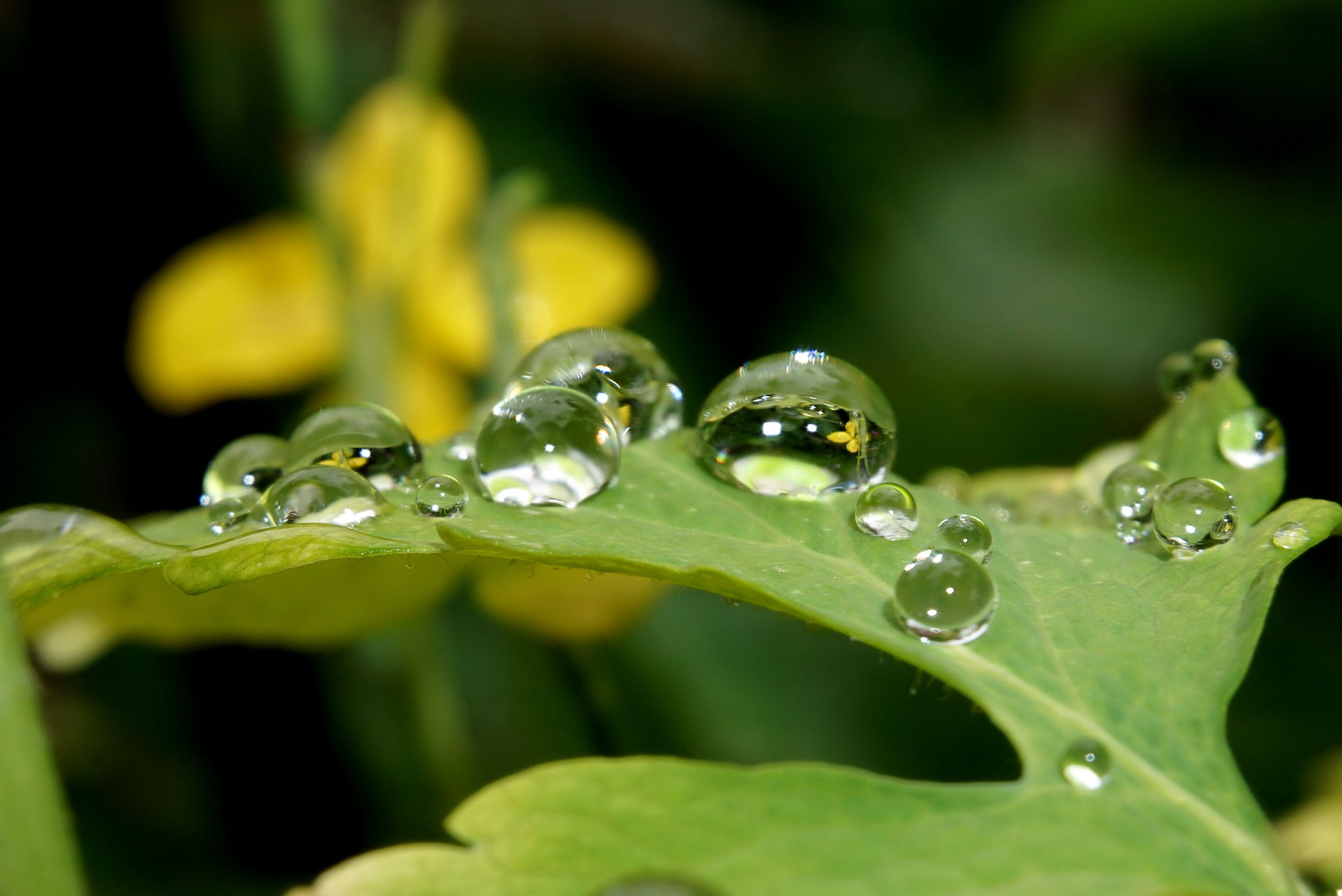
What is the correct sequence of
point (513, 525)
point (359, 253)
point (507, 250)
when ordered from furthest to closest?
point (359, 253)
point (507, 250)
point (513, 525)

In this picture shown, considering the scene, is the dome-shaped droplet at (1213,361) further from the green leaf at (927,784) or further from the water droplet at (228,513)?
the water droplet at (228,513)

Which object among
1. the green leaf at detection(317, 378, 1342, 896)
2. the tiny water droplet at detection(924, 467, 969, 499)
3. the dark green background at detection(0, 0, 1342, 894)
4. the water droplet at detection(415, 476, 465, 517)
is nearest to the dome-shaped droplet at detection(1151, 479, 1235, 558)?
the green leaf at detection(317, 378, 1342, 896)

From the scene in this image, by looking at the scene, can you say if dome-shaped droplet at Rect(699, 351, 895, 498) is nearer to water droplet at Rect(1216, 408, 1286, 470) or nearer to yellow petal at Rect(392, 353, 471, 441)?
water droplet at Rect(1216, 408, 1286, 470)

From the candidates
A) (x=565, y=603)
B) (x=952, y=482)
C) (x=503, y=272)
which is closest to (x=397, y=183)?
(x=503, y=272)

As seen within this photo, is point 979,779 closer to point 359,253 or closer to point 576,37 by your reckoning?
point 359,253

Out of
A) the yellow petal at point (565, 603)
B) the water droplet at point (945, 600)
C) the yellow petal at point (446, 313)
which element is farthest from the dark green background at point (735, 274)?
the water droplet at point (945, 600)

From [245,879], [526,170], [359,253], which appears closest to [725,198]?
[526,170]
